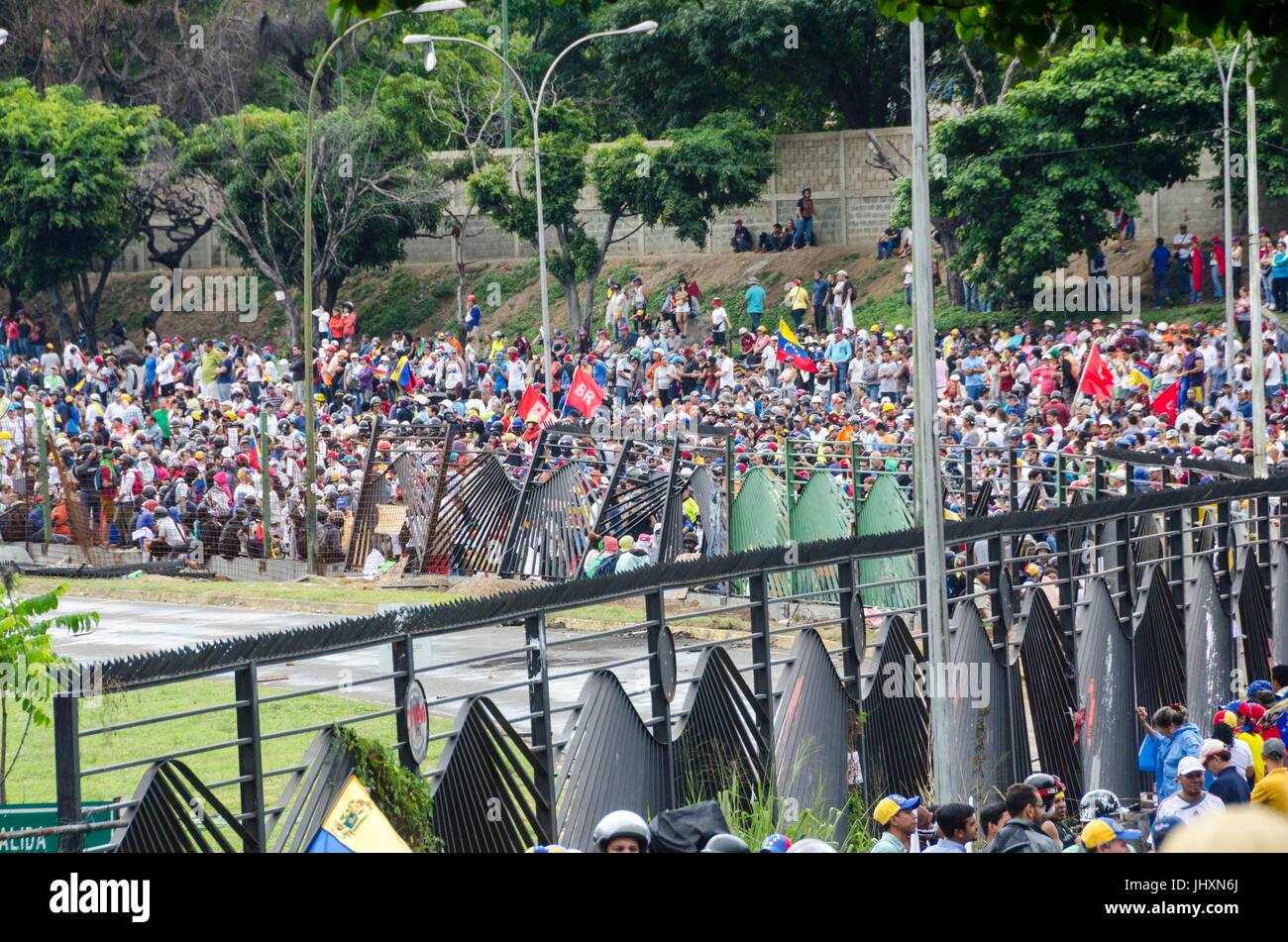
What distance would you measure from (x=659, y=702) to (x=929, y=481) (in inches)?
123

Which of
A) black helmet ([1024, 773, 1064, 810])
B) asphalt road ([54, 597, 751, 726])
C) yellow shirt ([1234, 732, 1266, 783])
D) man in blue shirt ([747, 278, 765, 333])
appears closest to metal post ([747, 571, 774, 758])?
black helmet ([1024, 773, 1064, 810])

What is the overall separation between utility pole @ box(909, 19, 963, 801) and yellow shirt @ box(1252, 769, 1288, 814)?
268cm

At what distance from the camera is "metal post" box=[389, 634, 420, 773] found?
8750 mm

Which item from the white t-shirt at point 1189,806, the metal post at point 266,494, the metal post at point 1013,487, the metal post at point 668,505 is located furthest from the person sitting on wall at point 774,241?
the white t-shirt at point 1189,806

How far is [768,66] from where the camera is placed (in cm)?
4941

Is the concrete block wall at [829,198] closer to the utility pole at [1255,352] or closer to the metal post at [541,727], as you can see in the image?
the utility pole at [1255,352]

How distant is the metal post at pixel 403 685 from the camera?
A: 344 inches

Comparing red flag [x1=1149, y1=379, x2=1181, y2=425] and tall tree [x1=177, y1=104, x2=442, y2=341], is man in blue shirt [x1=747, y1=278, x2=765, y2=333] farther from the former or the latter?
red flag [x1=1149, y1=379, x2=1181, y2=425]

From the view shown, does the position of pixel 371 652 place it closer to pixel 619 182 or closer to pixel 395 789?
pixel 395 789

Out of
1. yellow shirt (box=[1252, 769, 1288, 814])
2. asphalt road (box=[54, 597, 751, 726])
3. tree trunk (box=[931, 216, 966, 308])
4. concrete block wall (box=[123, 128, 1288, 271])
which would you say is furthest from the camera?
concrete block wall (box=[123, 128, 1288, 271])

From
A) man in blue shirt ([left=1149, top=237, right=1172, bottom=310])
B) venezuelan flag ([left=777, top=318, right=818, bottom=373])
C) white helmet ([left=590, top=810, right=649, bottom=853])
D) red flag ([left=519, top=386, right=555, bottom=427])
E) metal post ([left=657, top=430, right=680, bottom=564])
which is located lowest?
white helmet ([left=590, top=810, right=649, bottom=853])

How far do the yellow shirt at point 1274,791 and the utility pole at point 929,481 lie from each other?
2682 mm
